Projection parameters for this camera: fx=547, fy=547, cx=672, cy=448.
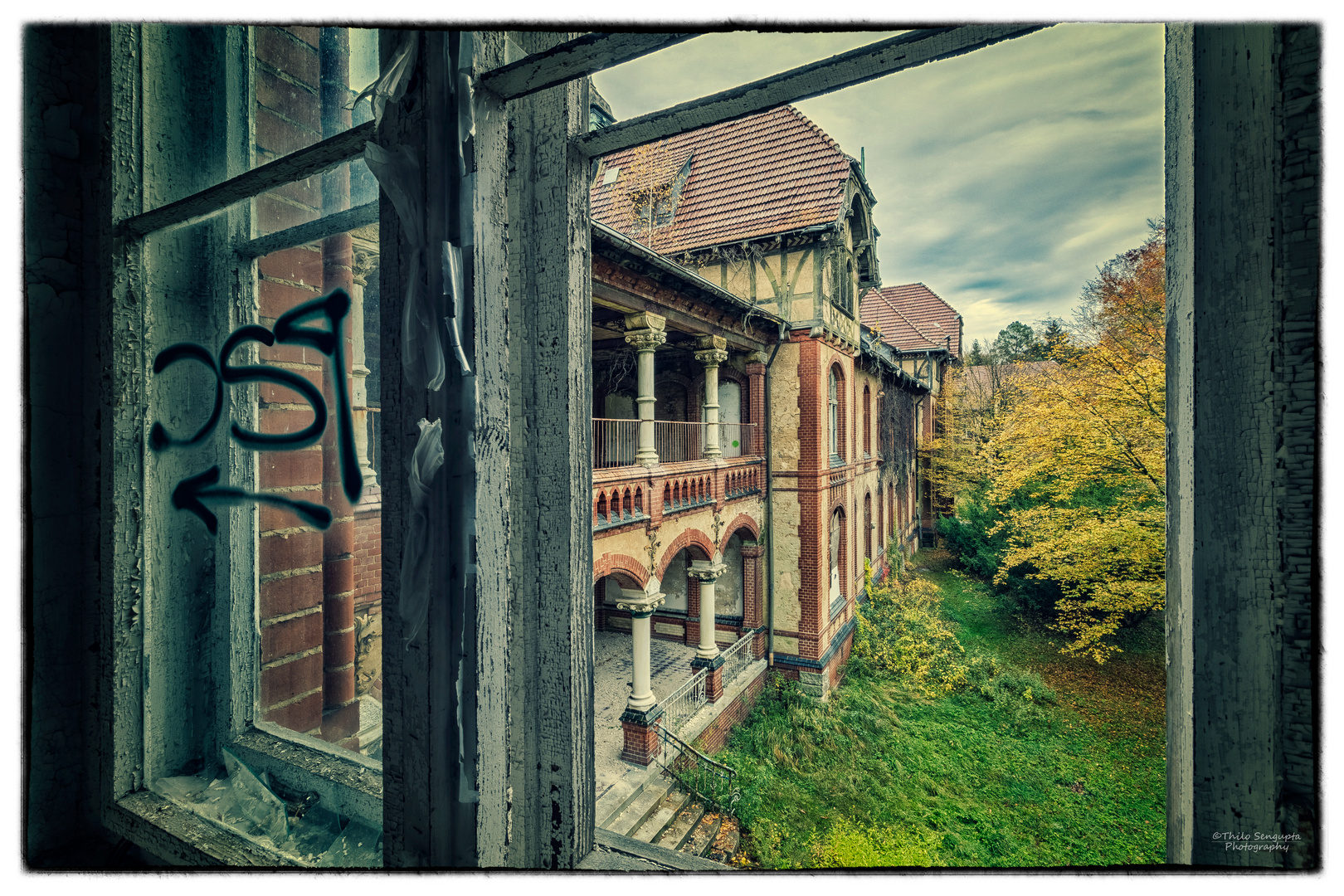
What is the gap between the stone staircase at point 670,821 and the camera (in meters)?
6.43

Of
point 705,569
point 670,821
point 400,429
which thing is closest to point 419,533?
point 400,429

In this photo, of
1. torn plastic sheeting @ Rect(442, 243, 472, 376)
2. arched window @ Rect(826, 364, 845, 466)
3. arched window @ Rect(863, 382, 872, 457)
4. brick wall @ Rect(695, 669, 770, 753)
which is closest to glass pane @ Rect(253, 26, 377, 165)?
torn plastic sheeting @ Rect(442, 243, 472, 376)

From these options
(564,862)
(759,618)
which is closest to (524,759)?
(564,862)

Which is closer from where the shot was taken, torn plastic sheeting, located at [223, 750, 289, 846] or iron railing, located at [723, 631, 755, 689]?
torn plastic sheeting, located at [223, 750, 289, 846]

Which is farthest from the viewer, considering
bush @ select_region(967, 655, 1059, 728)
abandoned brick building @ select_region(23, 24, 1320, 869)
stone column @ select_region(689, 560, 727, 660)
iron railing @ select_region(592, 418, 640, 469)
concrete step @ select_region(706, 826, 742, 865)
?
bush @ select_region(967, 655, 1059, 728)

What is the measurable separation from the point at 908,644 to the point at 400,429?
47.1ft

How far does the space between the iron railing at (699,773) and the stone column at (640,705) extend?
0.69ft

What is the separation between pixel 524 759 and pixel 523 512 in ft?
1.64

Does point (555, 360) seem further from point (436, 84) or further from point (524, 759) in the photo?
point (524, 759)

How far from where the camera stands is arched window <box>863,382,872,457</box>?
51.7 feet

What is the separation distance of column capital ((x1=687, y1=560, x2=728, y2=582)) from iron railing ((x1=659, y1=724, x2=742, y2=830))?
9.37 ft

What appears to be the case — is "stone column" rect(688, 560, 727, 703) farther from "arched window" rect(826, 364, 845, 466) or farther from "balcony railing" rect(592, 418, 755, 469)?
"arched window" rect(826, 364, 845, 466)

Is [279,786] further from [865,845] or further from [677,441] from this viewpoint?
[677,441]

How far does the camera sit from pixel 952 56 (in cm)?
89
